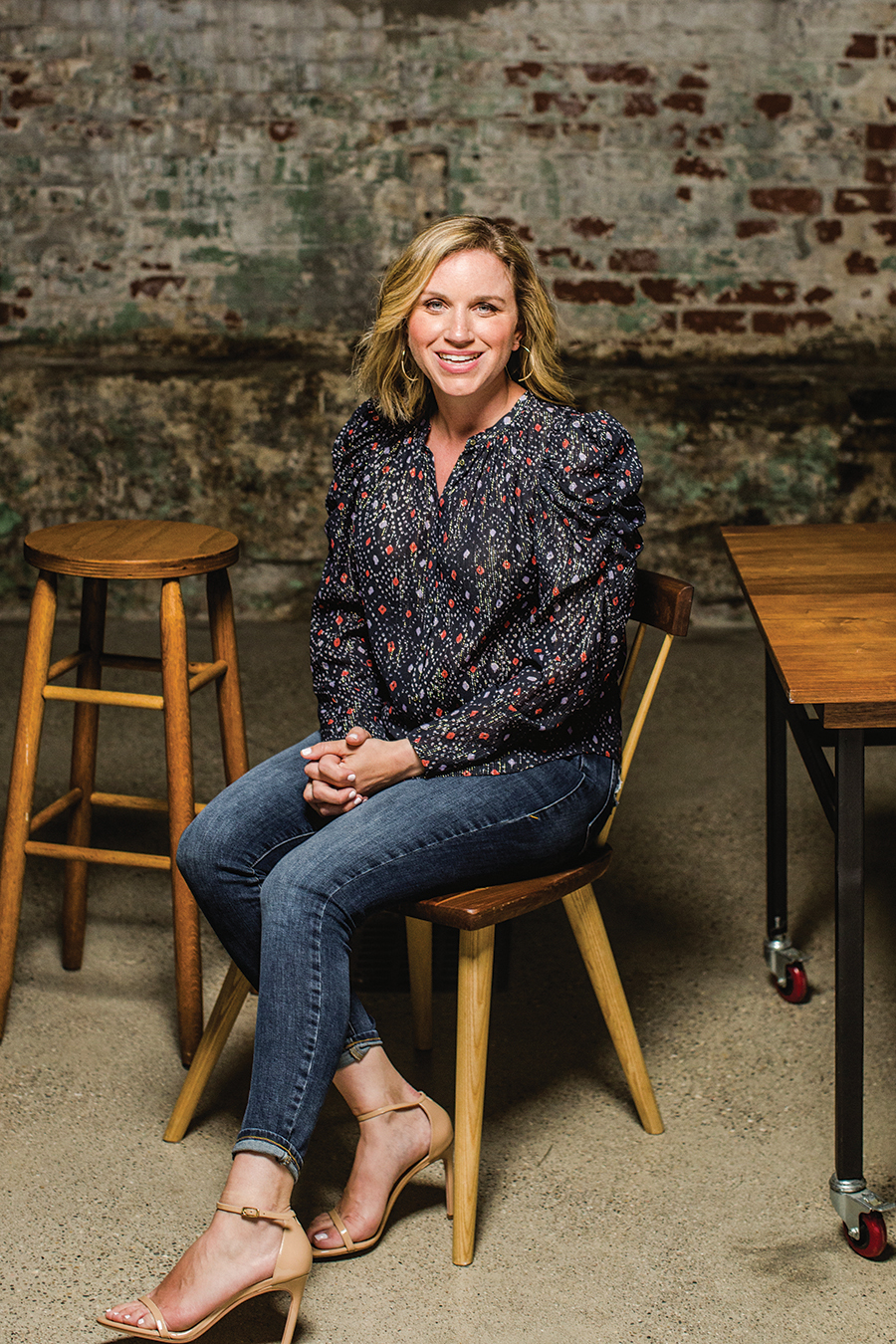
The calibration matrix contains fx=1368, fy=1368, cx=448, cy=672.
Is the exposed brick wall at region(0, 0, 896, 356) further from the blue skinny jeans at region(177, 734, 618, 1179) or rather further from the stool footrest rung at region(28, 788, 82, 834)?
the blue skinny jeans at region(177, 734, 618, 1179)

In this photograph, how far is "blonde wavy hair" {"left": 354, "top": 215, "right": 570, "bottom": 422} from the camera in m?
1.98

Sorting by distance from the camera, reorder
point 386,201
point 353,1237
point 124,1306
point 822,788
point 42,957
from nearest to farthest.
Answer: point 124,1306 < point 353,1237 < point 822,788 < point 42,957 < point 386,201

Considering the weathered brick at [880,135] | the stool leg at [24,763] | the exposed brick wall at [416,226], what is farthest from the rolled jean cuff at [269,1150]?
the weathered brick at [880,135]

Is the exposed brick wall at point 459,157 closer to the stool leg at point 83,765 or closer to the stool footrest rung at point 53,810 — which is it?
the stool leg at point 83,765

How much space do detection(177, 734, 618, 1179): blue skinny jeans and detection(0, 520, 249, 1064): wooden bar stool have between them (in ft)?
0.93

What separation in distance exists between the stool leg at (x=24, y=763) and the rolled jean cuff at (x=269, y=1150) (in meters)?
0.81

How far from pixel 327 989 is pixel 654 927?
1.21 m

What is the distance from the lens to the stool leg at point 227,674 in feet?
7.75

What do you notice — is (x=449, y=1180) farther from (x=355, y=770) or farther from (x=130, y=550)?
(x=130, y=550)

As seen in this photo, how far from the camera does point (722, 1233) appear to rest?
1.90m

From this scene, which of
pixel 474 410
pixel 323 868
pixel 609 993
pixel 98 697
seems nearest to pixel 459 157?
pixel 474 410

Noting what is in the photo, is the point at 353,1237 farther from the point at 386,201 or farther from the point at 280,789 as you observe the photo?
the point at 386,201

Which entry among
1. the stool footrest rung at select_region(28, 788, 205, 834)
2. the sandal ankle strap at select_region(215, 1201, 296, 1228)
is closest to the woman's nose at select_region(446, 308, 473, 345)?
the stool footrest rung at select_region(28, 788, 205, 834)

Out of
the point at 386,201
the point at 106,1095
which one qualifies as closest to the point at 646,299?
the point at 386,201
